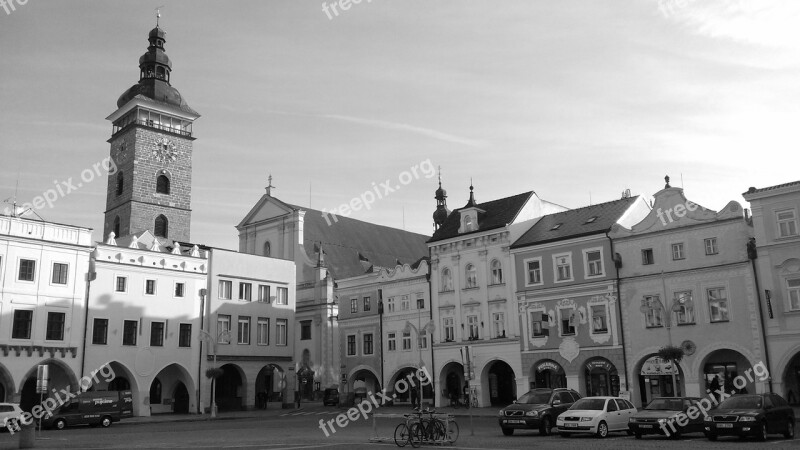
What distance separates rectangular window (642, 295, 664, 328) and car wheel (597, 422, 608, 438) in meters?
16.2

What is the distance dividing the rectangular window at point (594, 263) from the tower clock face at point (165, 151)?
157 ft

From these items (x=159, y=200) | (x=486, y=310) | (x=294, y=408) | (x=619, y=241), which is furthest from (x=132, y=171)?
(x=619, y=241)

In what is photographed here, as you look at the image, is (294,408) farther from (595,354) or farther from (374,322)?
(595,354)

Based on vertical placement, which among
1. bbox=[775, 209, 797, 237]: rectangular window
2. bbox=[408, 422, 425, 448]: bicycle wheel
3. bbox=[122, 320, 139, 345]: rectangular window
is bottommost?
bbox=[408, 422, 425, 448]: bicycle wheel

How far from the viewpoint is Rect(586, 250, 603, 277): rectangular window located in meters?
42.8

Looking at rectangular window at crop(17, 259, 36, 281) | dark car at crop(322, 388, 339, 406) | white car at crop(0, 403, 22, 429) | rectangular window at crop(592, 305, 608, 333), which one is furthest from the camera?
dark car at crop(322, 388, 339, 406)

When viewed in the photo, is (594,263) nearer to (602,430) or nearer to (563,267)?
(563,267)

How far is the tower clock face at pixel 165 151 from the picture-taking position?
73.6 meters

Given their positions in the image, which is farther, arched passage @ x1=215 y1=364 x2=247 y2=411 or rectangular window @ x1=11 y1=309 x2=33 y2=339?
arched passage @ x1=215 y1=364 x2=247 y2=411

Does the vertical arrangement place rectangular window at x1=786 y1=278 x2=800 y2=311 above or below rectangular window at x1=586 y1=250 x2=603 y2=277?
below

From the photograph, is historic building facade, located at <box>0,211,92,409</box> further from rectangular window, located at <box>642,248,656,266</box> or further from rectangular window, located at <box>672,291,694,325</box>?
rectangular window, located at <box>672,291,694,325</box>

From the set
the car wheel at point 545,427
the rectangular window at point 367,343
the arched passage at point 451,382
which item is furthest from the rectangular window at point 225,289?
the car wheel at point 545,427

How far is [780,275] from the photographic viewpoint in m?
36.1
